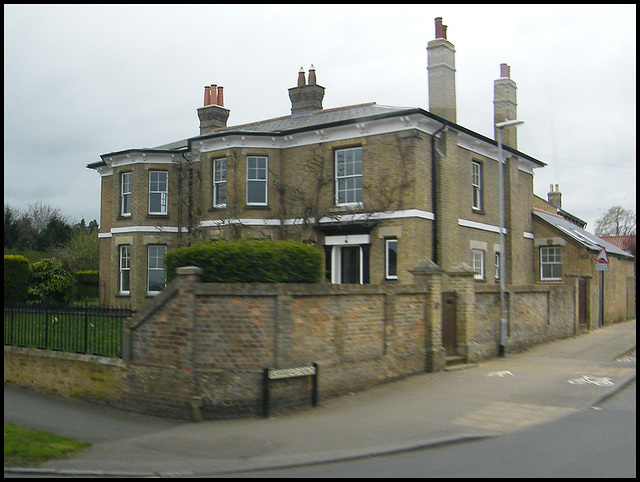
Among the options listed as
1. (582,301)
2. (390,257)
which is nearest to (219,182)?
(390,257)

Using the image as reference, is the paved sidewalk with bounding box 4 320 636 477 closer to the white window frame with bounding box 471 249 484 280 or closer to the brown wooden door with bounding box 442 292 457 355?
the brown wooden door with bounding box 442 292 457 355

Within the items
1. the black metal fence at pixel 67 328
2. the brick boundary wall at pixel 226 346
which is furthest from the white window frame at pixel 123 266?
the brick boundary wall at pixel 226 346

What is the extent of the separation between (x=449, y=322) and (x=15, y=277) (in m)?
15.0

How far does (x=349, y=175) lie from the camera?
67.5 feet

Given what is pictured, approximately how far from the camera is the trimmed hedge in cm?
1042

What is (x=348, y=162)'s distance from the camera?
816 inches

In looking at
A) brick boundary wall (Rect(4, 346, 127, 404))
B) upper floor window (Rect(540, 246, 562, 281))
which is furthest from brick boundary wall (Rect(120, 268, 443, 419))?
upper floor window (Rect(540, 246, 562, 281))

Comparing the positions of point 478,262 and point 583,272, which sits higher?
point 478,262

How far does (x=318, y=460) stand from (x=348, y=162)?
1430cm

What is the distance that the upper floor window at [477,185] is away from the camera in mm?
22969

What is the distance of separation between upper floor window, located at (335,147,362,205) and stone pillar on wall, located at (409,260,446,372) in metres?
6.48

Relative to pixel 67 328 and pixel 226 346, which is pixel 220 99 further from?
pixel 226 346

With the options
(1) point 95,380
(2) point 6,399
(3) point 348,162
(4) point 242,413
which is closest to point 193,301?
(4) point 242,413

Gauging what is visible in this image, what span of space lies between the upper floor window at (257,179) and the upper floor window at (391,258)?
16.6 ft
